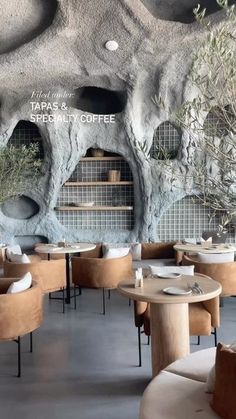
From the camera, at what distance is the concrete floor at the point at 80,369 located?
322 centimetres

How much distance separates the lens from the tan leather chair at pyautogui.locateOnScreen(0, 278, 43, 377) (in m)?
3.71

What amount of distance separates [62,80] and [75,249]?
3.31 meters

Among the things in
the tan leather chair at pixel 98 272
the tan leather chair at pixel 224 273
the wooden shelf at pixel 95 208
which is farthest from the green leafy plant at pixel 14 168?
the tan leather chair at pixel 224 273

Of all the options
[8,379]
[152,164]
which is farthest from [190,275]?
[152,164]

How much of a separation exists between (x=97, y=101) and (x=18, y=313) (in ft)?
18.8

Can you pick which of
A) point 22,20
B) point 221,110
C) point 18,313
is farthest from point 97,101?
point 221,110

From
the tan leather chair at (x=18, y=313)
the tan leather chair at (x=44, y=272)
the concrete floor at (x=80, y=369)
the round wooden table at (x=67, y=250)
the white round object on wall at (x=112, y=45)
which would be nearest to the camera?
the concrete floor at (x=80, y=369)

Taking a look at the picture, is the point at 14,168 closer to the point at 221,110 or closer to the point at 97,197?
the point at 97,197

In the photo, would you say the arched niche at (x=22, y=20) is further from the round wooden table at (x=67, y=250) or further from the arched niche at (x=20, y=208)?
the round wooden table at (x=67, y=250)

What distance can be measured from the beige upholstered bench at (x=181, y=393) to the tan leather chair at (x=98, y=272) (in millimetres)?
2909

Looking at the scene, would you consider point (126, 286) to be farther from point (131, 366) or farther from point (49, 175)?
point (49, 175)

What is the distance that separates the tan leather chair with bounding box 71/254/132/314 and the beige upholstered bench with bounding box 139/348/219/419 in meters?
2.91

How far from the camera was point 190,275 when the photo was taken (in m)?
3.92

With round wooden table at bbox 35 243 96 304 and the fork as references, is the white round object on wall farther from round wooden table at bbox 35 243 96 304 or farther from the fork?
the fork
